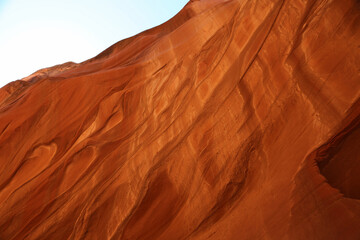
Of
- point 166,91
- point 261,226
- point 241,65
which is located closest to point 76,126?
point 166,91

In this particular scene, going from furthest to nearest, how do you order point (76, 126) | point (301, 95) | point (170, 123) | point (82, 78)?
point (82, 78), point (76, 126), point (170, 123), point (301, 95)

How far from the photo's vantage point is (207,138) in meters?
5.83

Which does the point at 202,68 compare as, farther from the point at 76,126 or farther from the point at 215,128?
the point at 76,126

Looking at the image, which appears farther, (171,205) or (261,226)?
(171,205)

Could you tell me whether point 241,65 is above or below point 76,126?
below

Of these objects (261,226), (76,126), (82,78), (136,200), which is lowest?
(261,226)

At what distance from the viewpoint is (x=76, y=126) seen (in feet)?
22.4

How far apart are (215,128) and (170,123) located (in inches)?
39.2

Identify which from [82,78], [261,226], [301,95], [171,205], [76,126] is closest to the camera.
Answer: [261,226]

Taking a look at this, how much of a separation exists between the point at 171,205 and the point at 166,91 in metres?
2.44

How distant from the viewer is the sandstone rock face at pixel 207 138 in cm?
471

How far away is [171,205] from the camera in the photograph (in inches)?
225

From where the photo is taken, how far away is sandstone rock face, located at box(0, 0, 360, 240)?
4.71m

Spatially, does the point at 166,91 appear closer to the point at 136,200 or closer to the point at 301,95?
the point at 136,200
